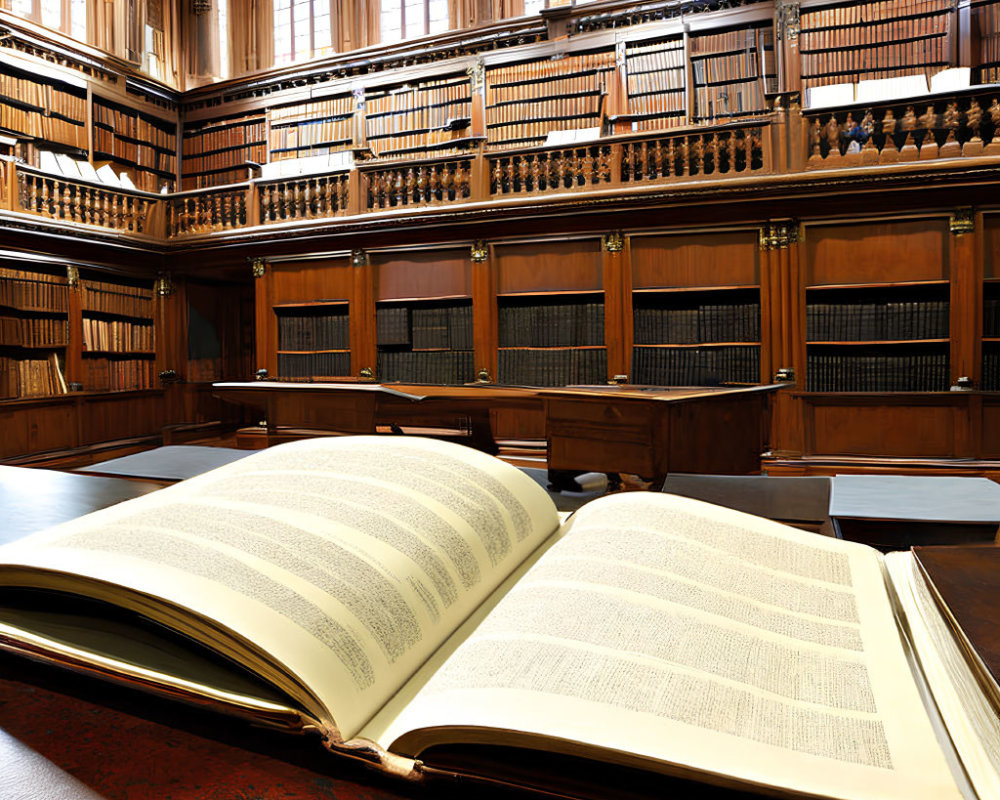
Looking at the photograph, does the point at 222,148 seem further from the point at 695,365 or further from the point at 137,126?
the point at 695,365

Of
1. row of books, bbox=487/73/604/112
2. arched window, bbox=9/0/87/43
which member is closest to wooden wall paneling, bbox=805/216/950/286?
row of books, bbox=487/73/604/112

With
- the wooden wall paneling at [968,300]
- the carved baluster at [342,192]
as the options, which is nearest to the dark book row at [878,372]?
the wooden wall paneling at [968,300]

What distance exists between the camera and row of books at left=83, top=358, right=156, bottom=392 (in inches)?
278

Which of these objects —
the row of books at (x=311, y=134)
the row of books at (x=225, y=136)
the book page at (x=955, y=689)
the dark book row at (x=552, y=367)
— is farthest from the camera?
the row of books at (x=225, y=136)

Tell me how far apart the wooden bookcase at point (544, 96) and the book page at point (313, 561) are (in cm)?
724

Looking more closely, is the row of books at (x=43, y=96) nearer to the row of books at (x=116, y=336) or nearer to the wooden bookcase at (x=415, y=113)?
the row of books at (x=116, y=336)

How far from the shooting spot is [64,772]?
388 mm

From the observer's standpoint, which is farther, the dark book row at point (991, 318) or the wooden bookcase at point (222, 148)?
the wooden bookcase at point (222, 148)

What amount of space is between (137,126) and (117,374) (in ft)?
11.7

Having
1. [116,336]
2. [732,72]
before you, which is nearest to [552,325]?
[732,72]

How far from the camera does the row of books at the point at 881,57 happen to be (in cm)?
626

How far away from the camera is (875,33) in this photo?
6375mm

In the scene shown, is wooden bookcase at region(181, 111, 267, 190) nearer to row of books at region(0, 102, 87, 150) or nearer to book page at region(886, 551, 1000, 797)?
row of books at region(0, 102, 87, 150)

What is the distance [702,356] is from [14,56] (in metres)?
7.85
